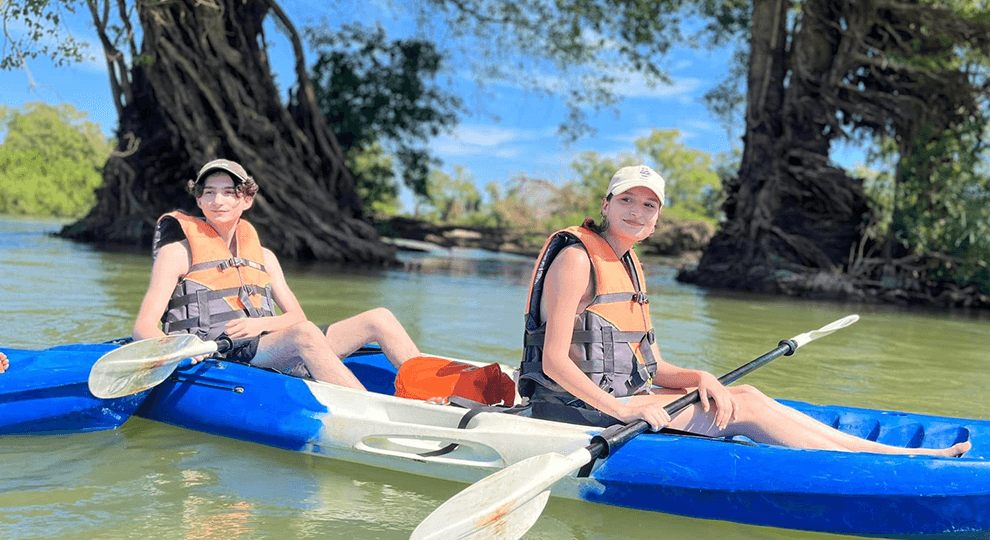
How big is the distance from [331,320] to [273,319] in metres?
3.76

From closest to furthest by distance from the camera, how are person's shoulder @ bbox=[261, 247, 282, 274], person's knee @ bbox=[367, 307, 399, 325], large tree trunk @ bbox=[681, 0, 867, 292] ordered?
person's knee @ bbox=[367, 307, 399, 325]
person's shoulder @ bbox=[261, 247, 282, 274]
large tree trunk @ bbox=[681, 0, 867, 292]

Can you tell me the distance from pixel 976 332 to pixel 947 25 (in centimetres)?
477

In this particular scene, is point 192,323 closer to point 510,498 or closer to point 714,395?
point 510,498

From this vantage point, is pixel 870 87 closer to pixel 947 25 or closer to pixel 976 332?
pixel 947 25

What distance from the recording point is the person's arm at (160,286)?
331cm

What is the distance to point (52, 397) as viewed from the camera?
3338 millimetres

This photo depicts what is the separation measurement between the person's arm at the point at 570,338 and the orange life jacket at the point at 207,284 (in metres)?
1.56

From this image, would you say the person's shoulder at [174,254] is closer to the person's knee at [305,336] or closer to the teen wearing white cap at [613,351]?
the person's knee at [305,336]

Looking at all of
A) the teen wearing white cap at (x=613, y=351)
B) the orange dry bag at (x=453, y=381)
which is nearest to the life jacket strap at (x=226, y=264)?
the orange dry bag at (x=453, y=381)

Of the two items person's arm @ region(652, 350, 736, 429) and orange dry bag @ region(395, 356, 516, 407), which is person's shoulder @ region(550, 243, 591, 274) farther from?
orange dry bag @ region(395, 356, 516, 407)

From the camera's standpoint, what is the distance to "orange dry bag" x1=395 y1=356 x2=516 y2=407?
3260mm

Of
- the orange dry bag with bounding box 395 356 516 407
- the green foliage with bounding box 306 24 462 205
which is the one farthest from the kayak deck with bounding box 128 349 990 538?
the green foliage with bounding box 306 24 462 205

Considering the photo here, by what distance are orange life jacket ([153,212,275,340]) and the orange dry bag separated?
2.55ft

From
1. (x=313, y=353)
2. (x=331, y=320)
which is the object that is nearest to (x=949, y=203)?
(x=331, y=320)
